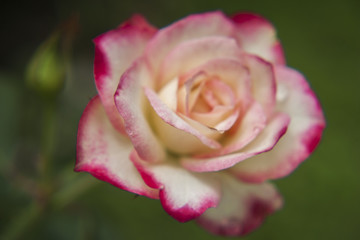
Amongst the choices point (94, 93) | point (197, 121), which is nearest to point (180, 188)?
point (197, 121)

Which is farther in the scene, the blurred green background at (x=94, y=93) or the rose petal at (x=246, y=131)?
the blurred green background at (x=94, y=93)

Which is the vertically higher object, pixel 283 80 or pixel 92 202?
pixel 283 80

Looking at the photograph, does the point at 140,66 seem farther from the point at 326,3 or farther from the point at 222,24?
the point at 326,3

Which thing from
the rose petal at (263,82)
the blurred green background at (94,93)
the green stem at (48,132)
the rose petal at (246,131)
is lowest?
the blurred green background at (94,93)

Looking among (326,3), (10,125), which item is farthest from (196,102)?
(326,3)

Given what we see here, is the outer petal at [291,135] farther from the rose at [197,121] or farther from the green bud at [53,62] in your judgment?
the green bud at [53,62]

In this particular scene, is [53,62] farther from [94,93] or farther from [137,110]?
[94,93]

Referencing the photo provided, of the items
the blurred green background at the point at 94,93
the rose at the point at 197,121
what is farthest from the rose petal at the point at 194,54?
the blurred green background at the point at 94,93
